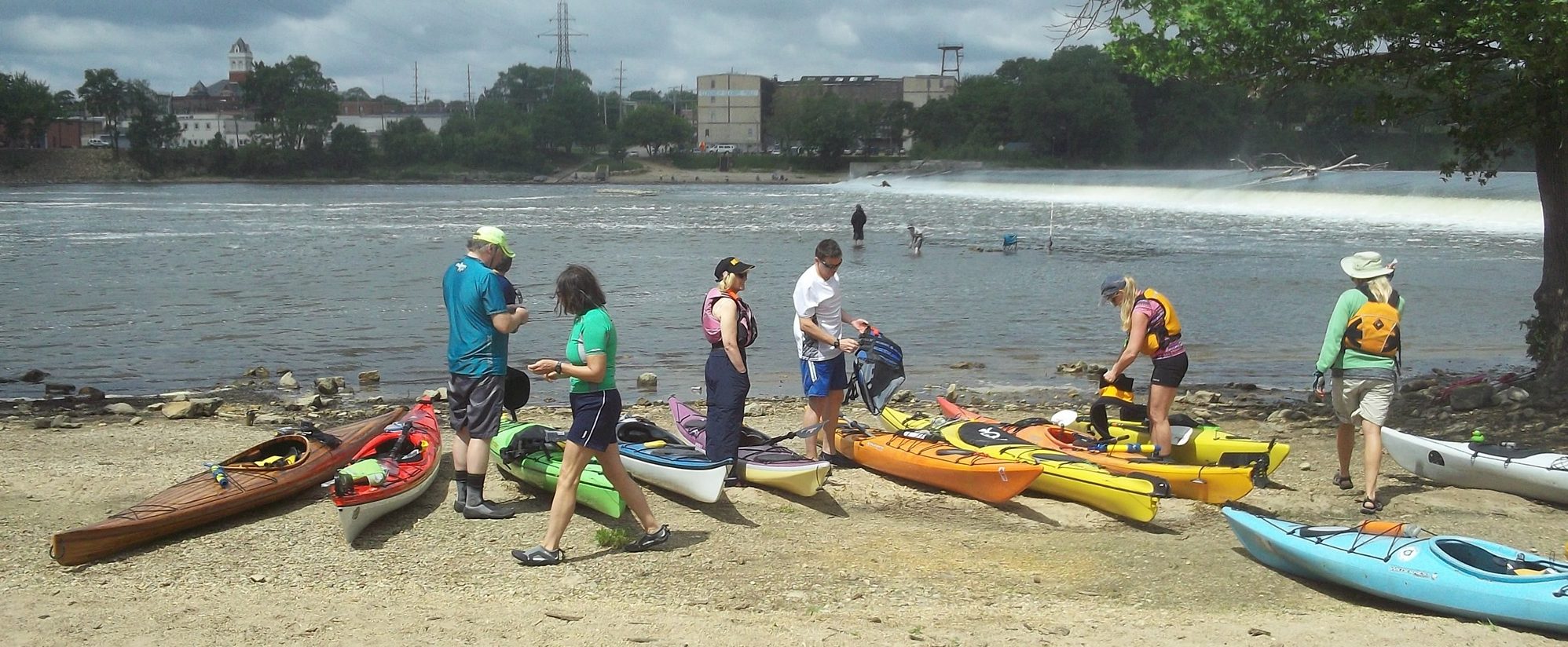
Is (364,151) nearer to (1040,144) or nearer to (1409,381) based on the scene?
(1040,144)

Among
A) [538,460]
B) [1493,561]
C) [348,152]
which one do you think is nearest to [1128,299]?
[1493,561]

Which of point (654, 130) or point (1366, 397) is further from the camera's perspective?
point (654, 130)

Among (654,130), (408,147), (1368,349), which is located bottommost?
(1368,349)

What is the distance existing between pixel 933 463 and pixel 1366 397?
9.41 ft

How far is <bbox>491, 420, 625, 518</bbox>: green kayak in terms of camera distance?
25.1ft

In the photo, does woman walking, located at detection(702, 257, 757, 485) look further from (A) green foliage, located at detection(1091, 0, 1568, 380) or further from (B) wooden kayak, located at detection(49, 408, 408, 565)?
(A) green foliage, located at detection(1091, 0, 1568, 380)

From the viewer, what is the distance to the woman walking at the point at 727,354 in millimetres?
7184

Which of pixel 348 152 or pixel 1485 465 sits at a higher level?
pixel 348 152

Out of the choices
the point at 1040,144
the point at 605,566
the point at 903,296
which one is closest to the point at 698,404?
the point at 605,566

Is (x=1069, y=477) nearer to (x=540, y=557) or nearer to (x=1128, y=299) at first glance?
(x=1128, y=299)

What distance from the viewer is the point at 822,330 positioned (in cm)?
824

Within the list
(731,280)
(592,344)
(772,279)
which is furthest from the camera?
(772,279)

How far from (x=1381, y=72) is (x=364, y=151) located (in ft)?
442

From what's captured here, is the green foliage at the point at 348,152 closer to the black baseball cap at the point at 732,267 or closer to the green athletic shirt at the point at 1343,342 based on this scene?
the black baseball cap at the point at 732,267
